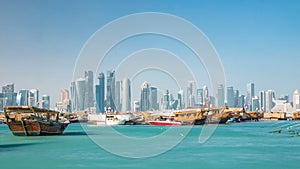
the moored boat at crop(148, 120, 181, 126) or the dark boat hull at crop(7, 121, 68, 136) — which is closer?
the dark boat hull at crop(7, 121, 68, 136)

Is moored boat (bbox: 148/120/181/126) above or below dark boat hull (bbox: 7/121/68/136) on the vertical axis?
below

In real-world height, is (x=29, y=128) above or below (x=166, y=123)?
above

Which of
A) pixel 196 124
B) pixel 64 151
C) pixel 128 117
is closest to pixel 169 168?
pixel 64 151

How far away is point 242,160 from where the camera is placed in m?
27.9

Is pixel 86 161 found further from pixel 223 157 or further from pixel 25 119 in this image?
pixel 25 119

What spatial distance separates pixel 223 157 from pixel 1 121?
138141mm

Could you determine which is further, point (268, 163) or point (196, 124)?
point (196, 124)

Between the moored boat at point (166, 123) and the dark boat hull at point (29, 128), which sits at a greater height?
the dark boat hull at point (29, 128)

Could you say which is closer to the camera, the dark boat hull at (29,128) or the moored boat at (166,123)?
the dark boat hull at (29,128)

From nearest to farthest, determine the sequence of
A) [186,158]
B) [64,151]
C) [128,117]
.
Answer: [186,158] → [64,151] → [128,117]

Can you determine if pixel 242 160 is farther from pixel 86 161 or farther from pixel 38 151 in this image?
pixel 38 151

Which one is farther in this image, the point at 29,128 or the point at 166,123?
the point at 166,123

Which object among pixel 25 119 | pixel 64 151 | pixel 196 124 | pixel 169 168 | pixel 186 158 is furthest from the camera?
pixel 196 124

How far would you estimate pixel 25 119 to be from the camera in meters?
48.2
